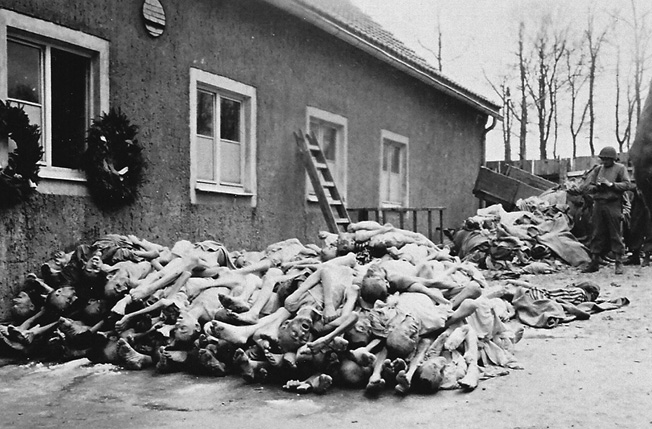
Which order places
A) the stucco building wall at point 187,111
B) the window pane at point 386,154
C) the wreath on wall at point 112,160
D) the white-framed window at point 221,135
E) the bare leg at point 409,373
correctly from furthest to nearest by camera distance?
the window pane at point 386,154 < the white-framed window at point 221,135 < the wreath on wall at point 112,160 < the stucco building wall at point 187,111 < the bare leg at point 409,373

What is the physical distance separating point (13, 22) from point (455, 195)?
510 inches

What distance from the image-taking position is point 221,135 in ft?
31.1

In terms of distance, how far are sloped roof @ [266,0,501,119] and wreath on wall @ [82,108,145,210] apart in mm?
3339

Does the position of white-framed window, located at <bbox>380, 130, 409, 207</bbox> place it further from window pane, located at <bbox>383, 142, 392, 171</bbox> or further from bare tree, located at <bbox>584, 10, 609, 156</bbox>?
bare tree, located at <bbox>584, 10, 609, 156</bbox>

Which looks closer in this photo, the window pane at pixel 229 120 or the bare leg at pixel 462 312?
the bare leg at pixel 462 312

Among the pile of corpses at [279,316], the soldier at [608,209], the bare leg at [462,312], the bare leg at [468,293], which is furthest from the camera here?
the soldier at [608,209]

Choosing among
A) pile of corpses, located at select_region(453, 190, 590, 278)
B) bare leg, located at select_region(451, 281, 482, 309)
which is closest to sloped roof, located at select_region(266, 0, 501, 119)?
pile of corpses, located at select_region(453, 190, 590, 278)

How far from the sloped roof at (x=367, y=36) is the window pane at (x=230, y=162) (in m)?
2.12

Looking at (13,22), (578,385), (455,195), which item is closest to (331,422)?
(578,385)

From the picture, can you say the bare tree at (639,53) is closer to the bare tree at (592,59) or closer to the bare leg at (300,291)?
the bare tree at (592,59)

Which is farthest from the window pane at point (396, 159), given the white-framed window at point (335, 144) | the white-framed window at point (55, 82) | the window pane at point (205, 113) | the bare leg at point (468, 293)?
the bare leg at point (468, 293)

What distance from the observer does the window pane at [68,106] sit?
6977 mm

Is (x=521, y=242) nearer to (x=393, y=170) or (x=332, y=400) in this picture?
(x=393, y=170)

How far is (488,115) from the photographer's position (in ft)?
63.4
